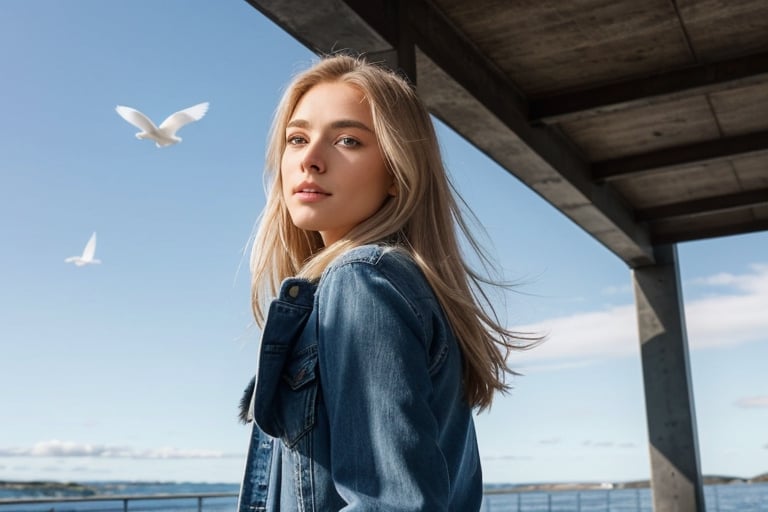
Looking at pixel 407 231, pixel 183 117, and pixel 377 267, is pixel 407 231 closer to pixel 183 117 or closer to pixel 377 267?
pixel 377 267

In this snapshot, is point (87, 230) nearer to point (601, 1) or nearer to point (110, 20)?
point (110, 20)

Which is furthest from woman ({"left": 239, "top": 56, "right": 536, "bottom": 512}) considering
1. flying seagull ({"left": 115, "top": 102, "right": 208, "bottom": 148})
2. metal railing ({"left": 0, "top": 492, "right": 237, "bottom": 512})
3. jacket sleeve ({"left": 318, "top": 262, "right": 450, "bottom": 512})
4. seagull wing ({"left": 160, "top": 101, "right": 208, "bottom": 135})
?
flying seagull ({"left": 115, "top": 102, "right": 208, "bottom": 148})

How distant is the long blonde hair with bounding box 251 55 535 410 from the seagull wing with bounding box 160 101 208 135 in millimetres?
5296

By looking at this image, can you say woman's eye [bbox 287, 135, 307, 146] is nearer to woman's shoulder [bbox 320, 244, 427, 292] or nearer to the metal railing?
woman's shoulder [bbox 320, 244, 427, 292]

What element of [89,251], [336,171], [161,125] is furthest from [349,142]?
[89,251]

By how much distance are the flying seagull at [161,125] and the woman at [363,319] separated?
18.4ft

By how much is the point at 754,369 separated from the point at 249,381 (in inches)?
2426

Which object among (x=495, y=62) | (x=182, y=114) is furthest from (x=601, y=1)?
(x=182, y=114)

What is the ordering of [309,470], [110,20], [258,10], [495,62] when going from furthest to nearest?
[110,20]
[495,62]
[258,10]
[309,470]

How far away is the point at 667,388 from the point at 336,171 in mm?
11158

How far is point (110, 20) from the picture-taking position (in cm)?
7600

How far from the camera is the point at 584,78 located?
22.0ft

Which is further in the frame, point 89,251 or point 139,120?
point 89,251

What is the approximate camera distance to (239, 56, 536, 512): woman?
0.90 metres
